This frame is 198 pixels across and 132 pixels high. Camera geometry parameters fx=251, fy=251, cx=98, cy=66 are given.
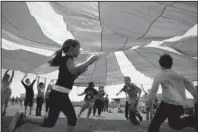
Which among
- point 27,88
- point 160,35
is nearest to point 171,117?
point 160,35

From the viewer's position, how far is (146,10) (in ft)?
16.7

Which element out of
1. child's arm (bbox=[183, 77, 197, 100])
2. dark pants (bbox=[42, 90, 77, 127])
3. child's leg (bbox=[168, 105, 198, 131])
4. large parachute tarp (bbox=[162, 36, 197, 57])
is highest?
large parachute tarp (bbox=[162, 36, 197, 57])

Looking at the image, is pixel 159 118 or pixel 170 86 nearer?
pixel 159 118

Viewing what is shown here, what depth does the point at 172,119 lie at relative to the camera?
325 cm

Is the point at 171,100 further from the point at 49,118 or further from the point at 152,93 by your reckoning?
the point at 49,118

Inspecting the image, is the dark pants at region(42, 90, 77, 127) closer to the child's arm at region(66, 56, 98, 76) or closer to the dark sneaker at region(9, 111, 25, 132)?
the child's arm at region(66, 56, 98, 76)

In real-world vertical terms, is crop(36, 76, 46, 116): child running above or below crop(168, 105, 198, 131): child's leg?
below

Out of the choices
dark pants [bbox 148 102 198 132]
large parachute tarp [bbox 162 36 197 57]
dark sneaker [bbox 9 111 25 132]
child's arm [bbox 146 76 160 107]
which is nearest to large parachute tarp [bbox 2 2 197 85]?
large parachute tarp [bbox 162 36 197 57]

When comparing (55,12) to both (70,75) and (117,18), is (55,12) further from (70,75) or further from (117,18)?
(70,75)

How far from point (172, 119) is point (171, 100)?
0.81 ft

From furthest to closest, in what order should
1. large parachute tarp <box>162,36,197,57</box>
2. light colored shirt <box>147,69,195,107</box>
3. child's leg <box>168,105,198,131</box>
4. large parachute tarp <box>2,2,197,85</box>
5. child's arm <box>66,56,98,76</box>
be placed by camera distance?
large parachute tarp <box>162,36,197,57</box> < large parachute tarp <box>2,2,197,85</box> < light colored shirt <box>147,69,195,107</box> < child's leg <box>168,105,198,131</box> < child's arm <box>66,56,98,76</box>

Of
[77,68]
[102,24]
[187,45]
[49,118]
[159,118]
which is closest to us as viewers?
[77,68]

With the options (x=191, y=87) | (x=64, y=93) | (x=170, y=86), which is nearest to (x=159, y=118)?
(x=170, y=86)

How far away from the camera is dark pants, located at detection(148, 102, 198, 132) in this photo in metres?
3.25
